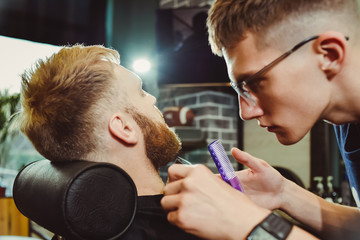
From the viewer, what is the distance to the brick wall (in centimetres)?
299

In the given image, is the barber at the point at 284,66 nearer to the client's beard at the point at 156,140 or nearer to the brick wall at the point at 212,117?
the client's beard at the point at 156,140

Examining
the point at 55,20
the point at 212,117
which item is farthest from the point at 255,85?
the point at 55,20

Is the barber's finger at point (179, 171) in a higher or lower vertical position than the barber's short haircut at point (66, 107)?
lower

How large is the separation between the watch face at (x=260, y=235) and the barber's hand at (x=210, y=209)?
11 millimetres

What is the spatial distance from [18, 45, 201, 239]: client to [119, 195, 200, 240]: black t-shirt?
0.16 meters

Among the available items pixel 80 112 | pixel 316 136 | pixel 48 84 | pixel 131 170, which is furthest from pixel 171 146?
pixel 316 136

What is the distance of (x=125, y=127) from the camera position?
1.14m

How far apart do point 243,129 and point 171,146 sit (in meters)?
1.92

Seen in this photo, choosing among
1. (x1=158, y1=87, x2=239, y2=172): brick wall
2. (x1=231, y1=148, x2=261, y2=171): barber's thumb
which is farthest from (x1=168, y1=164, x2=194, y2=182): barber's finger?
(x1=158, y1=87, x2=239, y2=172): brick wall

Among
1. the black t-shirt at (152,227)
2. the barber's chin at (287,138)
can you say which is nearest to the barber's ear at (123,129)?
the black t-shirt at (152,227)

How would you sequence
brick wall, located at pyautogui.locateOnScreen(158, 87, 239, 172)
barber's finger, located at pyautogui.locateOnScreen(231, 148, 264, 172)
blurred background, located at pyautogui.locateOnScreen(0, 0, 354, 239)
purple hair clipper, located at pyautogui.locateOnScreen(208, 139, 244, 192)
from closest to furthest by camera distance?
purple hair clipper, located at pyautogui.locateOnScreen(208, 139, 244, 192), barber's finger, located at pyautogui.locateOnScreen(231, 148, 264, 172), blurred background, located at pyautogui.locateOnScreen(0, 0, 354, 239), brick wall, located at pyautogui.locateOnScreen(158, 87, 239, 172)

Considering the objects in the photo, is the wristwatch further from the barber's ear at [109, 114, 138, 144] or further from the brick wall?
the brick wall

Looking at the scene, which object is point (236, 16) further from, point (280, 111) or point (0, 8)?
point (0, 8)

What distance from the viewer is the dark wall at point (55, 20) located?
119 inches
